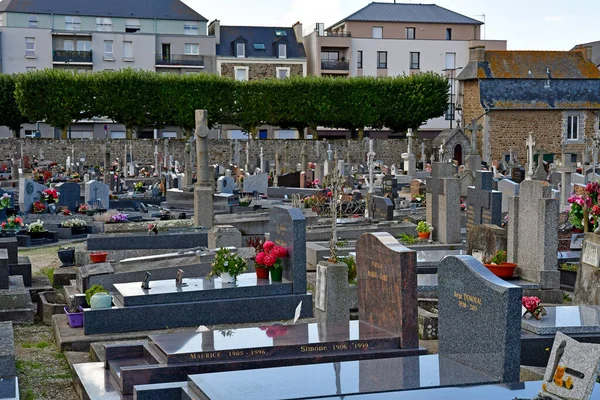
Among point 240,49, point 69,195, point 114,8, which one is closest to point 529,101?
point 240,49

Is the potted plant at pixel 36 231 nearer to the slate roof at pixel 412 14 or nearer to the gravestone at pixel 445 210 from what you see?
the gravestone at pixel 445 210

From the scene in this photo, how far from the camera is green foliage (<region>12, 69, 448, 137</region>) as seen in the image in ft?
158

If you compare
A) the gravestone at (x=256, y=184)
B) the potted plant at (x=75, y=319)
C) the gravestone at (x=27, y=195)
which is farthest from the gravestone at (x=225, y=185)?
the potted plant at (x=75, y=319)

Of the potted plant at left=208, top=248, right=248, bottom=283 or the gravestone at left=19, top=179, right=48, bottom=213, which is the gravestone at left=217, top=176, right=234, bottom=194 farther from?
the potted plant at left=208, top=248, right=248, bottom=283

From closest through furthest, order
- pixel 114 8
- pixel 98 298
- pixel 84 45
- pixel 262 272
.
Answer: pixel 98 298 < pixel 262 272 < pixel 84 45 < pixel 114 8

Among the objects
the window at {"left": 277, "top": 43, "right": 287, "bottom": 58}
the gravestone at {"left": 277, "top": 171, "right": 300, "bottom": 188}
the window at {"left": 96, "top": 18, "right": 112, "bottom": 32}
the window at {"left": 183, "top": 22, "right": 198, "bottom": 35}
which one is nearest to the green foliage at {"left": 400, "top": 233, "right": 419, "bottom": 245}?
the gravestone at {"left": 277, "top": 171, "right": 300, "bottom": 188}

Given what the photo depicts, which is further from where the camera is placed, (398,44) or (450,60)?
(450,60)

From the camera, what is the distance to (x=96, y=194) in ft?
79.5

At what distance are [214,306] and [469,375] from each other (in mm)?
4774

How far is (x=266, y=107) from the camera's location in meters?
51.5

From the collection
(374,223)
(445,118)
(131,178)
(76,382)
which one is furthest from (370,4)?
(76,382)

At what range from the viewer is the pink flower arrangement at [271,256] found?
40.4 ft

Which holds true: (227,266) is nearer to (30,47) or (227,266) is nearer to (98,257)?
(98,257)

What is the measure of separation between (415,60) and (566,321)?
55.2m
